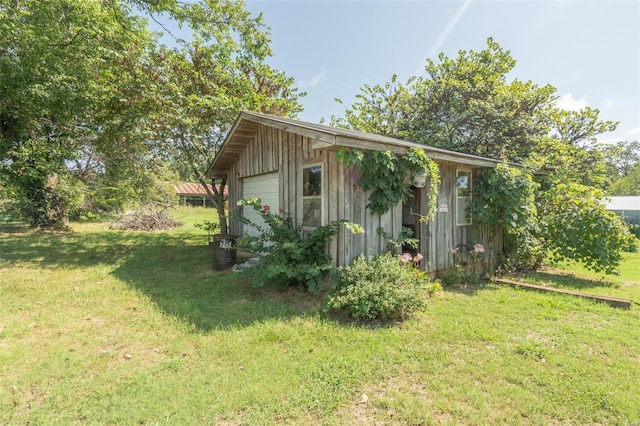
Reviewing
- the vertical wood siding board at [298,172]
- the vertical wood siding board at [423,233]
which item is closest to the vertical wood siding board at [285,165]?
the vertical wood siding board at [298,172]

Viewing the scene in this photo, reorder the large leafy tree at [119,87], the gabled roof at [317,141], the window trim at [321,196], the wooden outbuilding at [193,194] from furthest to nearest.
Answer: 1. the wooden outbuilding at [193,194]
2. the large leafy tree at [119,87]
3. the window trim at [321,196]
4. the gabled roof at [317,141]

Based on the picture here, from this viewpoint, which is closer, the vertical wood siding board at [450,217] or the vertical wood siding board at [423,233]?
the vertical wood siding board at [423,233]

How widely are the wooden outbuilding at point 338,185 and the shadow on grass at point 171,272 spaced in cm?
142

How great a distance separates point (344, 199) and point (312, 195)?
0.91 meters

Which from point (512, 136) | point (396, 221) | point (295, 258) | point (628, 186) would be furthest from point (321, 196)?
point (628, 186)

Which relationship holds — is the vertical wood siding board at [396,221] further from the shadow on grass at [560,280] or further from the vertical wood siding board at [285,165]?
the shadow on grass at [560,280]

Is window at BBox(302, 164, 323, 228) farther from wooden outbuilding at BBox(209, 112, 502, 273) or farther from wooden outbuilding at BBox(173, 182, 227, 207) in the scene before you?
wooden outbuilding at BBox(173, 182, 227, 207)

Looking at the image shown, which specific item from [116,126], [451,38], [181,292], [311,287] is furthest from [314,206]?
[451,38]

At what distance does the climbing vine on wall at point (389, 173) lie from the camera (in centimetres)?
472

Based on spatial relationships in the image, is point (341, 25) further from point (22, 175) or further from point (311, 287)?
point (22, 175)

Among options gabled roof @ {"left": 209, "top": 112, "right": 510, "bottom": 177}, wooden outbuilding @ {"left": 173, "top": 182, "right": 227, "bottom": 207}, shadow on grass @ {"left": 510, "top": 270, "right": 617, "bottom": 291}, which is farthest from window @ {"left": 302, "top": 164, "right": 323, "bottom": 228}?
wooden outbuilding @ {"left": 173, "top": 182, "right": 227, "bottom": 207}

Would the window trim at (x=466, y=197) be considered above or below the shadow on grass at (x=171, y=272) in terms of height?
above

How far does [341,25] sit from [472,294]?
34.0 ft

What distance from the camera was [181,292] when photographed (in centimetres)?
538
